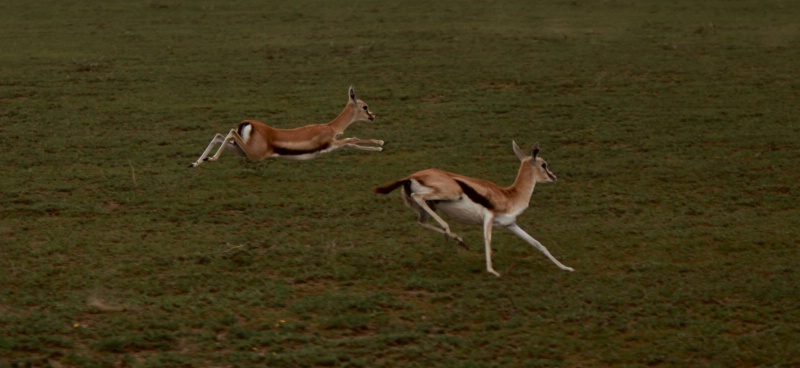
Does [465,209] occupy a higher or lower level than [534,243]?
higher

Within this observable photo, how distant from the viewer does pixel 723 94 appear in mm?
13867

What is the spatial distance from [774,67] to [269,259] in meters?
10.4

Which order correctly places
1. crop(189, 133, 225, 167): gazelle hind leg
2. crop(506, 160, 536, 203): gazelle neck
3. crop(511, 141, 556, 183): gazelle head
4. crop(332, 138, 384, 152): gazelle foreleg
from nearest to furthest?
crop(506, 160, 536, 203): gazelle neck → crop(511, 141, 556, 183): gazelle head → crop(189, 133, 225, 167): gazelle hind leg → crop(332, 138, 384, 152): gazelle foreleg

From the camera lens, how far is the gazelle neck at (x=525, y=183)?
296 inches

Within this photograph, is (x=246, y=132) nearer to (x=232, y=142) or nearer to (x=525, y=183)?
(x=232, y=142)

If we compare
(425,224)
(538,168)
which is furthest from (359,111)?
(425,224)

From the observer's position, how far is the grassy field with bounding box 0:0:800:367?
20.0 feet

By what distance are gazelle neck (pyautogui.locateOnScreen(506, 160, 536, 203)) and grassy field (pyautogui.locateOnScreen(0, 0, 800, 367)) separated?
17.3 inches

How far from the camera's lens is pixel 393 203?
904 cm

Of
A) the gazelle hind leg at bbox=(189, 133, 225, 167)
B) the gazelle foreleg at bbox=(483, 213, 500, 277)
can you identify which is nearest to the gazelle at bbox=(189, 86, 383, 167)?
the gazelle hind leg at bbox=(189, 133, 225, 167)

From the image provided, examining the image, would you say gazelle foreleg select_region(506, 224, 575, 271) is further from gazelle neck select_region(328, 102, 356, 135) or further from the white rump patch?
gazelle neck select_region(328, 102, 356, 135)

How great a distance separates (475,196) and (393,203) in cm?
193

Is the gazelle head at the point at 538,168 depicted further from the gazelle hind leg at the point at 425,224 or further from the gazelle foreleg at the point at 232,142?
the gazelle foreleg at the point at 232,142

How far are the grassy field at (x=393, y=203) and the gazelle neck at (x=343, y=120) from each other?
1.02 ft
